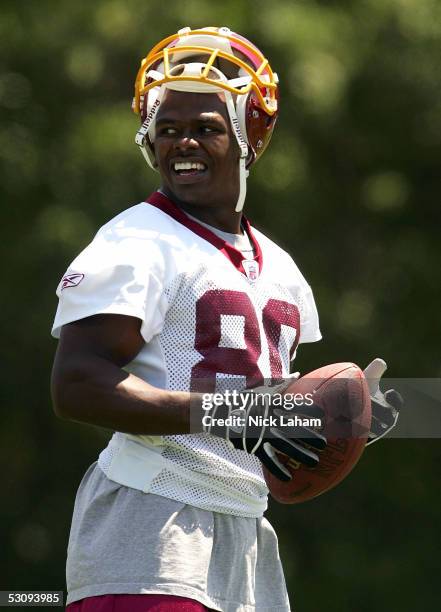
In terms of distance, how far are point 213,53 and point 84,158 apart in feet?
15.3

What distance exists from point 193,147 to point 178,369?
1.75 ft

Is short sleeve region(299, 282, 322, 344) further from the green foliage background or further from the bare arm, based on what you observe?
the green foliage background

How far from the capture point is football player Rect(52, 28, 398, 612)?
9.66ft

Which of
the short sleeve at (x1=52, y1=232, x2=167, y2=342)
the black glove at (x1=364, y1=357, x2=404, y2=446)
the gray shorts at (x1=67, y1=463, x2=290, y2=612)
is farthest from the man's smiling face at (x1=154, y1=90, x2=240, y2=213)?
the gray shorts at (x1=67, y1=463, x2=290, y2=612)

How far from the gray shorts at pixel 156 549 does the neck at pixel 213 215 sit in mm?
605

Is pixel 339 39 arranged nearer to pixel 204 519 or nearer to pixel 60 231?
pixel 60 231

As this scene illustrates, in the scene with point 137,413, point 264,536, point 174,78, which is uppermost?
point 174,78

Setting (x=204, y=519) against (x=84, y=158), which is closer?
(x=204, y=519)

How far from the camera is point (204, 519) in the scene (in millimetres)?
3059

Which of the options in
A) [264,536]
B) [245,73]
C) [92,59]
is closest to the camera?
[264,536]

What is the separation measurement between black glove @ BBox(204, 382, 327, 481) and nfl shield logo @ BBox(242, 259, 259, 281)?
1.16 feet

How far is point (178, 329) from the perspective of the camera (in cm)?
306

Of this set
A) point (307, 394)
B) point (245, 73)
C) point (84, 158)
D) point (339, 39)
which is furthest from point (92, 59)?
point (307, 394)

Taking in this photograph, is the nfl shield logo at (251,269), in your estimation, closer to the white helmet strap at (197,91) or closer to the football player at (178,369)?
the football player at (178,369)
